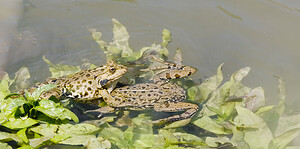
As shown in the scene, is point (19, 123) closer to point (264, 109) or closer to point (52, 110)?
point (52, 110)

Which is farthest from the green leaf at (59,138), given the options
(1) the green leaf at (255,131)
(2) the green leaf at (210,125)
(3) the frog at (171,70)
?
(1) the green leaf at (255,131)

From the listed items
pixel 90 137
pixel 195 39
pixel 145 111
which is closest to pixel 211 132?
pixel 145 111

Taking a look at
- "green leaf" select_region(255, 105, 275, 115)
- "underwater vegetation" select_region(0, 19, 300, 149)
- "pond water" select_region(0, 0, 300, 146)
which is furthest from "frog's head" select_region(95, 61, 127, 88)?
"green leaf" select_region(255, 105, 275, 115)

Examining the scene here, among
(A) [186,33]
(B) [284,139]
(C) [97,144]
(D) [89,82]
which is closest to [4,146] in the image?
(C) [97,144]

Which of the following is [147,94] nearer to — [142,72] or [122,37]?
[142,72]

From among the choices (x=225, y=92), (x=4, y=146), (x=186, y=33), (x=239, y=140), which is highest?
(x=186, y=33)

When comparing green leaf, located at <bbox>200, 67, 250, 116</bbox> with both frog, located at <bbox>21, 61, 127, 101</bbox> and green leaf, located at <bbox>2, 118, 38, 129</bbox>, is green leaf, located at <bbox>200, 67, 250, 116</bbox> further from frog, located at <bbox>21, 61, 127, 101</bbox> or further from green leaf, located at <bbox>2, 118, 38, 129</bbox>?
green leaf, located at <bbox>2, 118, 38, 129</bbox>
